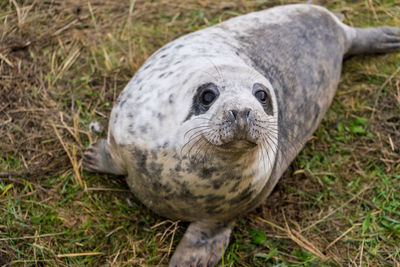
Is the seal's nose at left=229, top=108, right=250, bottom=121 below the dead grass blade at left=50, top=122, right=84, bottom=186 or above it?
above

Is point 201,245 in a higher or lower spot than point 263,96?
lower

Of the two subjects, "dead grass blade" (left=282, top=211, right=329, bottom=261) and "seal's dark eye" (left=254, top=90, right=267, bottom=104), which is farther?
"dead grass blade" (left=282, top=211, right=329, bottom=261)

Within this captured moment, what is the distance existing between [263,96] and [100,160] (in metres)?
1.26

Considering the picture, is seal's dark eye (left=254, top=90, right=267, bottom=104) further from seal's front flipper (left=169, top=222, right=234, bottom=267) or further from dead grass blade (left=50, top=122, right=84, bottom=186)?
dead grass blade (left=50, top=122, right=84, bottom=186)

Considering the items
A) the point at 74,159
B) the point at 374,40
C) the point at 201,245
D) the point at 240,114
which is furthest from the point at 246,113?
the point at 374,40

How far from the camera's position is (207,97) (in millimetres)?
2162

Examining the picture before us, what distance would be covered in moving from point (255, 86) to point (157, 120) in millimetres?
532

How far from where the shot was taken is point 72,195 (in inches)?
117

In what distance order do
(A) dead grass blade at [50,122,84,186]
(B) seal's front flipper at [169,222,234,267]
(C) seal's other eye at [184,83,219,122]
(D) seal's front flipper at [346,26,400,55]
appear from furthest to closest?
(D) seal's front flipper at [346,26,400,55], (A) dead grass blade at [50,122,84,186], (B) seal's front flipper at [169,222,234,267], (C) seal's other eye at [184,83,219,122]

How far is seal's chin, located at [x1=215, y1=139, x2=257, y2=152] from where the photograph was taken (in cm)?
198

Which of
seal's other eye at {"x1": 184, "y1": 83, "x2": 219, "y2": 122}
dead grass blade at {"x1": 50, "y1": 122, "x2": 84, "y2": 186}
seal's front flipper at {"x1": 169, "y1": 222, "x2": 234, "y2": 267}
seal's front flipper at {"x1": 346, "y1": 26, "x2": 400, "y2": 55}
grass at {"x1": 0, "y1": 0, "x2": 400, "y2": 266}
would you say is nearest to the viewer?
seal's other eye at {"x1": 184, "y1": 83, "x2": 219, "y2": 122}

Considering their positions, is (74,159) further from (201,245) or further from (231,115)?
(231,115)

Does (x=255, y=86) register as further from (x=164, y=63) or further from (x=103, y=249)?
(x=103, y=249)

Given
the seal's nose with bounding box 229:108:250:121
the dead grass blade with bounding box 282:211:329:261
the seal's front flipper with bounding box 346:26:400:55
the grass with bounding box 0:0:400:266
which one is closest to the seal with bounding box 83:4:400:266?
the seal's nose with bounding box 229:108:250:121
